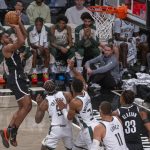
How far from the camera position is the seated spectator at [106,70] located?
1588 cm

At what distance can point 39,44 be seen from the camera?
17219 millimetres

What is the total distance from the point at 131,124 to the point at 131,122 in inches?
1.2

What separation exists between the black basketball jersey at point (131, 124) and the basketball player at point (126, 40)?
328 inches

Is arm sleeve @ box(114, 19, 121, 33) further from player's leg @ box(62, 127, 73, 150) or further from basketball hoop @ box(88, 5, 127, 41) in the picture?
player's leg @ box(62, 127, 73, 150)

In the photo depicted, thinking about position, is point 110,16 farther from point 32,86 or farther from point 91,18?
point 32,86

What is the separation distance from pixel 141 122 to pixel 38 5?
9.04m

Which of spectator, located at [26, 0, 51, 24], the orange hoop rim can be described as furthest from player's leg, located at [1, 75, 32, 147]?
spectator, located at [26, 0, 51, 24]

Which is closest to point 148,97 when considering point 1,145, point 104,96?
point 104,96

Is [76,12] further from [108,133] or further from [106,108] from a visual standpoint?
[108,133]

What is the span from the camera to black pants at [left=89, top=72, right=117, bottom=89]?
52.5 ft

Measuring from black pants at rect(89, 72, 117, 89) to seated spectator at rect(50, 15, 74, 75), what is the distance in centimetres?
121

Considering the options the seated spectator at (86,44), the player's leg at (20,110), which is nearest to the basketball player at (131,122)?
the player's leg at (20,110)

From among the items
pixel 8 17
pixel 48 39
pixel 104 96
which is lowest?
pixel 104 96

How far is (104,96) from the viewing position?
16047mm
